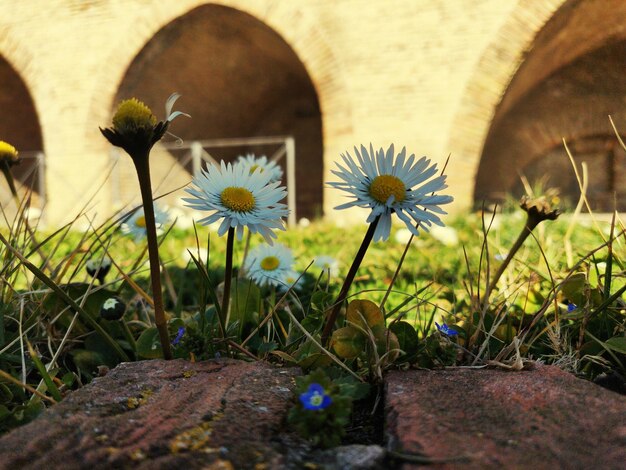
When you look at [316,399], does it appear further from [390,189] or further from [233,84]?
[233,84]

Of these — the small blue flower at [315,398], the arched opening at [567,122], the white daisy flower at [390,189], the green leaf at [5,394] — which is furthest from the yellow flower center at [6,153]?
the arched opening at [567,122]

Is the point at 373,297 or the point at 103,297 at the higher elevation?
the point at 103,297

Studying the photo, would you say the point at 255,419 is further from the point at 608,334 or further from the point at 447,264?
the point at 447,264

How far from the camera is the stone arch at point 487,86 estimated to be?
20.2ft

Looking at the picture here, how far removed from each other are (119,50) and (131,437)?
310 inches

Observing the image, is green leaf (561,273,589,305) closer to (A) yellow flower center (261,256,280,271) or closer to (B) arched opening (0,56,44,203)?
(A) yellow flower center (261,256,280,271)

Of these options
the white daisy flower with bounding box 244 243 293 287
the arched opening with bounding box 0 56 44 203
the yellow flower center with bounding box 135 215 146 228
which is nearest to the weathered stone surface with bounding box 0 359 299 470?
the white daisy flower with bounding box 244 243 293 287

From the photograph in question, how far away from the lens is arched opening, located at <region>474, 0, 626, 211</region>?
28.2ft

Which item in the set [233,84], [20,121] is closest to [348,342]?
[233,84]

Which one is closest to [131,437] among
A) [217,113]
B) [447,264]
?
[447,264]

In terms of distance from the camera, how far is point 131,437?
646mm

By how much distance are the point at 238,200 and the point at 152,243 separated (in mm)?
143

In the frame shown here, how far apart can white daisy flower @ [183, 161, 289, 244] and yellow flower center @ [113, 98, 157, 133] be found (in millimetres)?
139

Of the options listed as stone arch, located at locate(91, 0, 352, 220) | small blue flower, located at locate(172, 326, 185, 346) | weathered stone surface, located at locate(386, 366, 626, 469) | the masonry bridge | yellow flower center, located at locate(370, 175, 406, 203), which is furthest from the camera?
stone arch, located at locate(91, 0, 352, 220)
